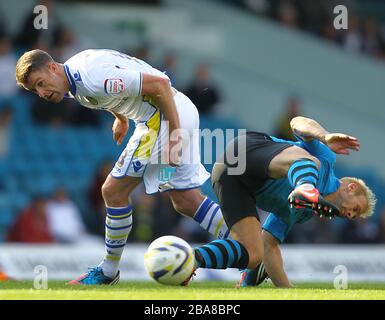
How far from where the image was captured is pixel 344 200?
26.9 ft

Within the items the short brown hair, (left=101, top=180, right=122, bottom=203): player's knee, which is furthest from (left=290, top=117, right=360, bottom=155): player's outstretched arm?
the short brown hair

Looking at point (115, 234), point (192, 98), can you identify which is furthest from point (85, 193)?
point (115, 234)

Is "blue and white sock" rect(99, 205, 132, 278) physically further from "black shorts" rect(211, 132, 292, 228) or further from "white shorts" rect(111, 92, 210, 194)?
"black shorts" rect(211, 132, 292, 228)

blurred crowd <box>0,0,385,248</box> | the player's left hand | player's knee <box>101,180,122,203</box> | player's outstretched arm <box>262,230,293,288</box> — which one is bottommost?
blurred crowd <box>0,0,385,248</box>

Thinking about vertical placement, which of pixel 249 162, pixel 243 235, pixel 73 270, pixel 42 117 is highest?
pixel 249 162

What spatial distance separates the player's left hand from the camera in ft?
26.0

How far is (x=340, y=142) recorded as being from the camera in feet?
26.1

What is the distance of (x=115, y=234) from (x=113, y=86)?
1284 millimetres

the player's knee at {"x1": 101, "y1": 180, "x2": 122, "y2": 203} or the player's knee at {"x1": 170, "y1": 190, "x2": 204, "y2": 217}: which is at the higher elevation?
the player's knee at {"x1": 101, "y1": 180, "x2": 122, "y2": 203}

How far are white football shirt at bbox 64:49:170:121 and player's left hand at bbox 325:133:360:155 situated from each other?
5.22 feet

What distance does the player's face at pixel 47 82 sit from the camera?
8328 mm
